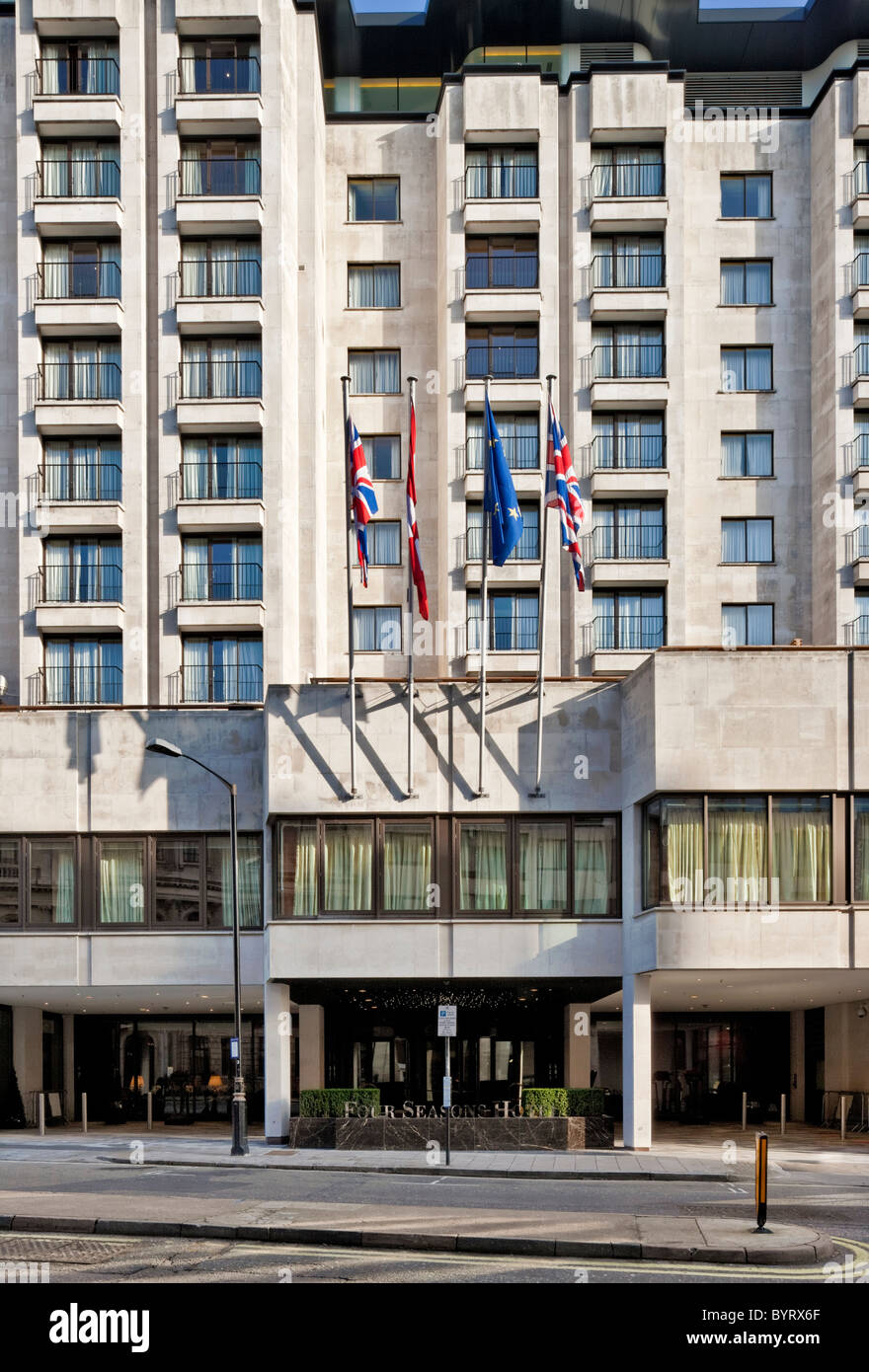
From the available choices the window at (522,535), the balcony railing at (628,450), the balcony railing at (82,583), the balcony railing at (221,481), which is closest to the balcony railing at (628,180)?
the balcony railing at (628,450)

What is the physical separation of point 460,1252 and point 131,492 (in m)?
32.6

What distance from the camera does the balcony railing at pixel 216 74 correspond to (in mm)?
46812

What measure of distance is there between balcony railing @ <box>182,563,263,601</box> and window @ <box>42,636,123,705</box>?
2.93 meters

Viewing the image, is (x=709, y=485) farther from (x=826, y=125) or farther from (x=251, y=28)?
(x=251, y=28)

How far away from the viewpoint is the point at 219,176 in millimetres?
46938

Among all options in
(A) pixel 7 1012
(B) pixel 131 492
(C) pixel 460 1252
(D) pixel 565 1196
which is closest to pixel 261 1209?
(C) pixel 460 1252

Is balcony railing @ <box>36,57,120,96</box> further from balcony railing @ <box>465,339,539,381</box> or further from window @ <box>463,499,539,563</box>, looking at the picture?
window @ <box>463,499,539,563</box>

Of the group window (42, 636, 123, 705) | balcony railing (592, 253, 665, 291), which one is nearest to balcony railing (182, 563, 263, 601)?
window (42, 636, 123, 705)

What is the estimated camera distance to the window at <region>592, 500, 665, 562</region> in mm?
48281

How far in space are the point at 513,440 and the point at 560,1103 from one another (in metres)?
23.0

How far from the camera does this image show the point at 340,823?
1420 inches

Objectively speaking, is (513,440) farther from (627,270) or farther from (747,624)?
(747,624)
